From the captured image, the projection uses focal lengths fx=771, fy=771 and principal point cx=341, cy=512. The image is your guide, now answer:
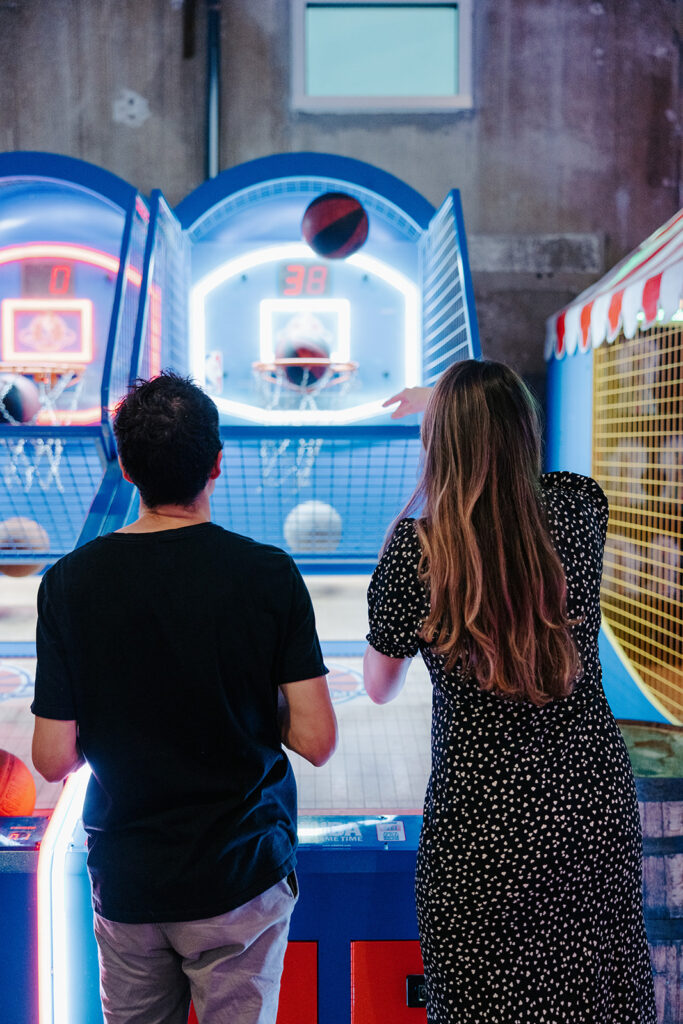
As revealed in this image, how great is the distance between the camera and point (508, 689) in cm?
104

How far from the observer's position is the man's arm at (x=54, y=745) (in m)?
1.10

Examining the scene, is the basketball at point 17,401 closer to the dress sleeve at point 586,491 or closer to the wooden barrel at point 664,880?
the dress sleeve at point 586,491

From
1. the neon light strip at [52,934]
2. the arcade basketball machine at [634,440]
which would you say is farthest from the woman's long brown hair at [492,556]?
the arcade basketball machine at [634,440]

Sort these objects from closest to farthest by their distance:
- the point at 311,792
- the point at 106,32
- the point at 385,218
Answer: the point at 311,792 → the point at 385,218 → the point at 106,32

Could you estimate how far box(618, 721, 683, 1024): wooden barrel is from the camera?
5.04 feet

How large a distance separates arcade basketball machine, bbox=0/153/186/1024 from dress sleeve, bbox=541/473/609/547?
106 centimetres

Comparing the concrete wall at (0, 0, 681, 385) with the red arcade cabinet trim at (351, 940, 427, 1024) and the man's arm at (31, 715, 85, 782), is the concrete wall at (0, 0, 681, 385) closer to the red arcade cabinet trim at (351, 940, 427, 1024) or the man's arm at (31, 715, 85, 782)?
the red arcade cabinet trim at (351, 940, 427, 1024)

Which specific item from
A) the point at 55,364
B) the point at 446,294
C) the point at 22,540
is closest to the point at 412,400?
the point at 446,294

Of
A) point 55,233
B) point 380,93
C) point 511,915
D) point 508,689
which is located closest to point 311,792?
point 511,915

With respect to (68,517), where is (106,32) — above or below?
above

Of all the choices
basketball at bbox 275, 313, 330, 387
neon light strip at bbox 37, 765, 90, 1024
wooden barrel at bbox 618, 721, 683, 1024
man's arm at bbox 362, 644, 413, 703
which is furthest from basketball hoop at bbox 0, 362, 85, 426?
wooden barrel at bbox 618, 721, 683, 1024

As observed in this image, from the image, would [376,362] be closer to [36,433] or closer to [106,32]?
[36,433]

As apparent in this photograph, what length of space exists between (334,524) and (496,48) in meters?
2.69

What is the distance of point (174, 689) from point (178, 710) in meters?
0.03
